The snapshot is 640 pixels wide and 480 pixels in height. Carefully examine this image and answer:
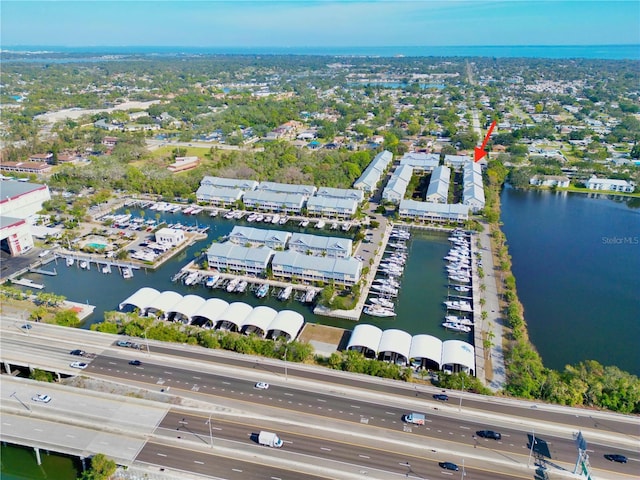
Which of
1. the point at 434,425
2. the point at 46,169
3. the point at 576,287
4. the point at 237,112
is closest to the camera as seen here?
the point at 434,425

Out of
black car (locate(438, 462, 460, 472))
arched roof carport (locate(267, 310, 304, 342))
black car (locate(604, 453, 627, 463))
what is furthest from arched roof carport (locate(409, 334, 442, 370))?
black car (locate(604, 453, 627, 463))

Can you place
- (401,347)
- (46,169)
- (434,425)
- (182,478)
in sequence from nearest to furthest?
(182,478) → (434,425) → (401,347) → (46,169)

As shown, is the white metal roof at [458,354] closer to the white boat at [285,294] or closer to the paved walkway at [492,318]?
the paved walkway at [492,318]

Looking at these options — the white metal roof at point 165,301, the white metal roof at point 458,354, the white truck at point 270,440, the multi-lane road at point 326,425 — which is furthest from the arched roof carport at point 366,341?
the white metal roof at point 165,301

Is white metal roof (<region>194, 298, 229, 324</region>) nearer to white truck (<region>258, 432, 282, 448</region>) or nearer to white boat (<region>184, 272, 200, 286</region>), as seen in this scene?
white boat (<region>184, 272, 200, 286</region>)

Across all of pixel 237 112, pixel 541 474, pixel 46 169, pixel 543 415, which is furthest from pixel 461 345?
pixel 237 112

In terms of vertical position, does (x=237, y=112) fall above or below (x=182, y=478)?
above

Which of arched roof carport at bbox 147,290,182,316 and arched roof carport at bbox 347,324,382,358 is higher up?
arched roof carport at bbox 147,290,182,316

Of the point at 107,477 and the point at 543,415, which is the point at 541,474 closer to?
the point at 543,415
